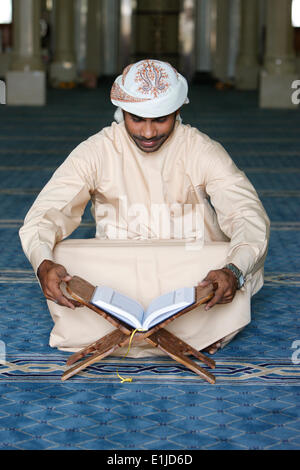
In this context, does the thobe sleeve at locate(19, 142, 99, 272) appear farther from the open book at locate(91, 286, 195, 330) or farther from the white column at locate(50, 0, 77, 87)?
the white column at locate(50, 0, 77, 87)

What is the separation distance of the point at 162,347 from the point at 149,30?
19128 millimetres

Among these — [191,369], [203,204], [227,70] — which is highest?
[203,204]

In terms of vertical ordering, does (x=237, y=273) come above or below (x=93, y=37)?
above

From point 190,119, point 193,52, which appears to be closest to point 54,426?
point 190,119

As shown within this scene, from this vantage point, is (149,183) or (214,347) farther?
(149,183)

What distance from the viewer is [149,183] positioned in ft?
8.71

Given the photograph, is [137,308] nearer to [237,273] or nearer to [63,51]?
[237,273]

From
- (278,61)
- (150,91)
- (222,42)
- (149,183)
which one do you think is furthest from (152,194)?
(222,42)

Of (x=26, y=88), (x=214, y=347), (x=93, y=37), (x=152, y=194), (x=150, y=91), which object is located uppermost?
(x=150, y=91)

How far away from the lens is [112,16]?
759 inches

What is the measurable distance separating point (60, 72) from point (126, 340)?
13443mm

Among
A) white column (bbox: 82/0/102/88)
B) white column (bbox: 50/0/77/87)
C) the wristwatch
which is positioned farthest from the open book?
white column (bbox: 82/0/102/88)
